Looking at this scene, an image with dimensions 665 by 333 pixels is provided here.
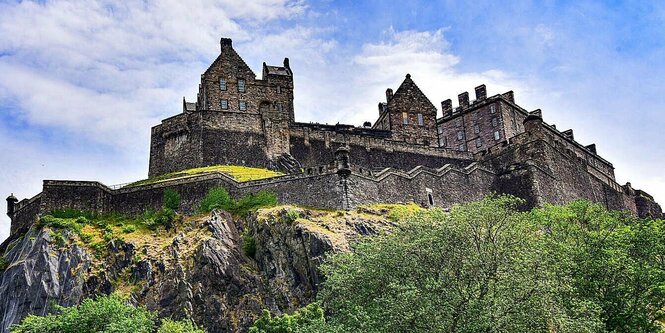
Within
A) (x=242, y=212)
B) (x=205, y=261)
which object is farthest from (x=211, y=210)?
(x=205, y=261)

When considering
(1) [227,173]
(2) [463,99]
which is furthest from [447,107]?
(1) [227,173]

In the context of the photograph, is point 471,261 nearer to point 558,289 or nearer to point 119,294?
point 558,289

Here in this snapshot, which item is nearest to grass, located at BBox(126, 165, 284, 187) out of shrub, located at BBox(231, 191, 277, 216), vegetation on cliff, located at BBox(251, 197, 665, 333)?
shrub, located at BBox(231, 191, 277, 216)

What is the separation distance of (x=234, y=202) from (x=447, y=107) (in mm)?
38918

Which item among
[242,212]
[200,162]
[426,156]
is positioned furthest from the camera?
[426,156]

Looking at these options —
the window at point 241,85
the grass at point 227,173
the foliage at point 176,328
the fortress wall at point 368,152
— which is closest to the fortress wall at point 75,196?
the grass at point 227,173

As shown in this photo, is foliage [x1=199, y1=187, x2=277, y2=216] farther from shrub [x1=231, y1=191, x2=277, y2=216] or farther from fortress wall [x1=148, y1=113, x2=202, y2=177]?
fortress wall [x1=148, y1=113, x2=202, y2=177]

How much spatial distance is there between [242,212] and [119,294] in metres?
10.9

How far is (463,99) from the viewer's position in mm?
84562

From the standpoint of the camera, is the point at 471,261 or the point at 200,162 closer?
the point at 471,261

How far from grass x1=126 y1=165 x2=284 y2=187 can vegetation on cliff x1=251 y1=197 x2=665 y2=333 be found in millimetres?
19487

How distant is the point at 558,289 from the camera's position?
32281mm

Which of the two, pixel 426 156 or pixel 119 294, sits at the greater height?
pixel 426 156

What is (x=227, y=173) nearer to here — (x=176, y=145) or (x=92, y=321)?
(x=176, y=145)
